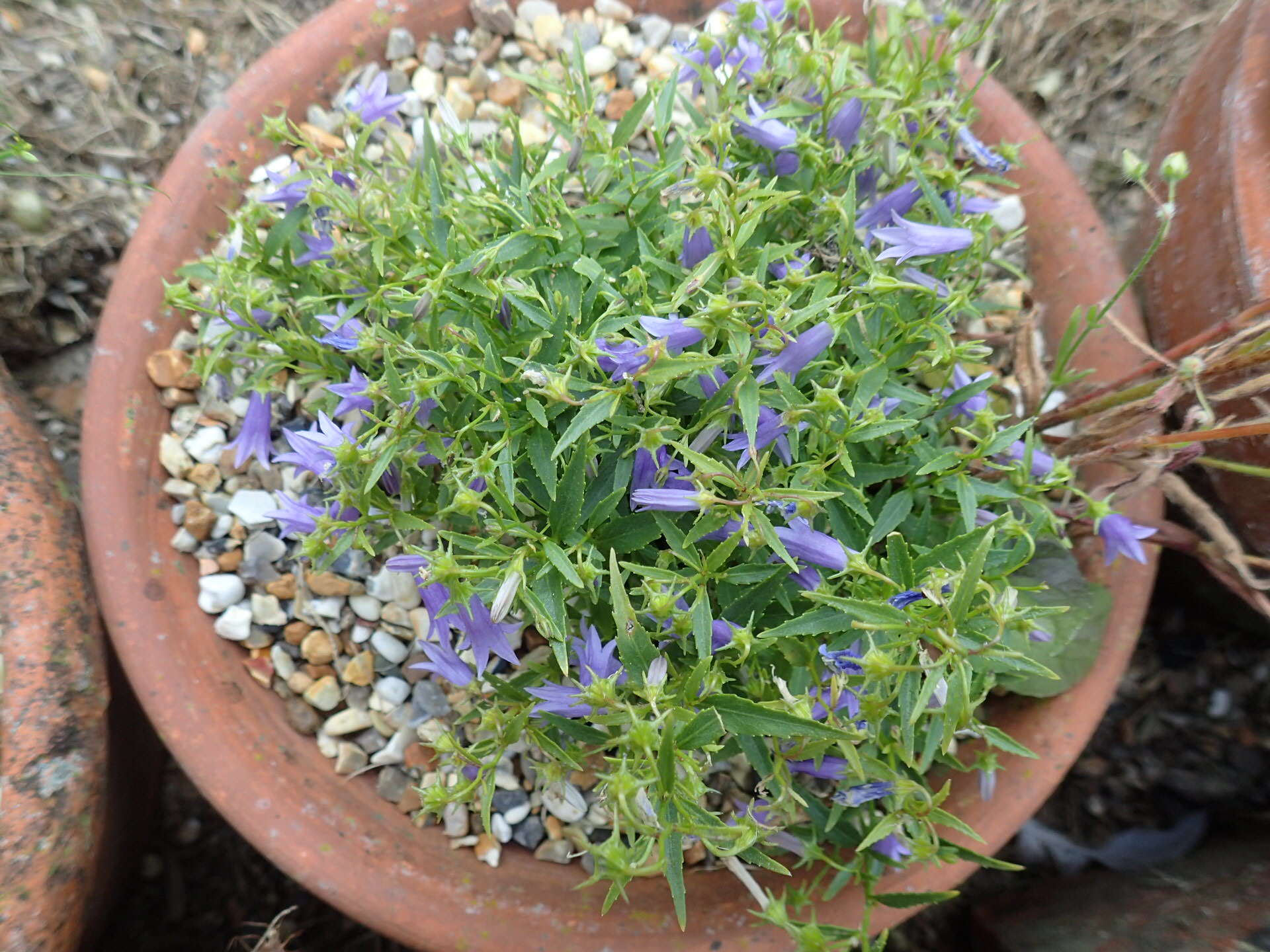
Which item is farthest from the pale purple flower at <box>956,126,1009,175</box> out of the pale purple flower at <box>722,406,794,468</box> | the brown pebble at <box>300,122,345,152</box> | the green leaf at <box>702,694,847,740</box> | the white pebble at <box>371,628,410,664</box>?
the white pebble at <box>371,628,410,664</box>

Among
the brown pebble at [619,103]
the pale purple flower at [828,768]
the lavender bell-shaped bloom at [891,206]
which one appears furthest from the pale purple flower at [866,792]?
the brown pebble at [619,103]

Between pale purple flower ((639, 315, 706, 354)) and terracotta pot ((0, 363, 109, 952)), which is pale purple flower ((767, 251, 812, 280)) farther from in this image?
terracotta pot ((0, 363, 109, 952))

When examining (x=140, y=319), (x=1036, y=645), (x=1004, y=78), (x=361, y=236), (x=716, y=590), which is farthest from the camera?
(x=1004, y=78)

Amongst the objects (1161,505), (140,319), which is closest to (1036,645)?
(1161,505)

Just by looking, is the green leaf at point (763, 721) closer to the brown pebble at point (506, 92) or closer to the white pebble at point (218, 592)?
the white pebble at point (218, 592)

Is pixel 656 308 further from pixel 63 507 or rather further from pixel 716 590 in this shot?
pixel 63 507

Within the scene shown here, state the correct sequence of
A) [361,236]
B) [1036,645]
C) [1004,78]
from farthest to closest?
[1004,78], [1036,645], [361,236]

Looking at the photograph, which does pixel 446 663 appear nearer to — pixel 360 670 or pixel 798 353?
pixel 360 670
